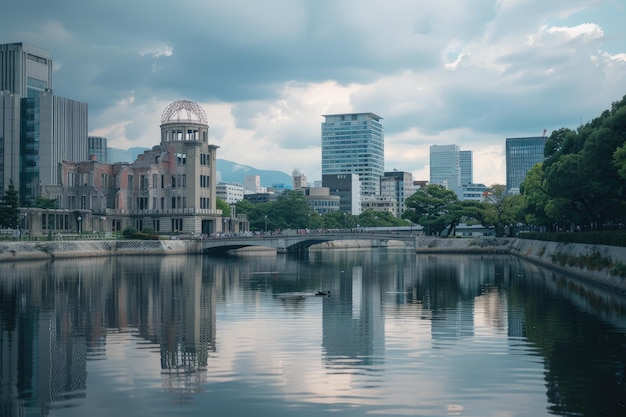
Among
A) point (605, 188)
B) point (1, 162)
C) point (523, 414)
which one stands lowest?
point (523, 414)

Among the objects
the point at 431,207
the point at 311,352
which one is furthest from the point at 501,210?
the point at 311,352

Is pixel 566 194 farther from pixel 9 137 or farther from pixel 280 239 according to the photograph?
pixel 9 137

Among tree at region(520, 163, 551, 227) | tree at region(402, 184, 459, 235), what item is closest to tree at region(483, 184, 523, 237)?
tree at region(402, 184, 459, 235)

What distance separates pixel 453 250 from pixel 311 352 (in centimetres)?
11831

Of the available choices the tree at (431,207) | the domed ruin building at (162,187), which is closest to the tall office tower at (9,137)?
the domed ruin building at (162,187)

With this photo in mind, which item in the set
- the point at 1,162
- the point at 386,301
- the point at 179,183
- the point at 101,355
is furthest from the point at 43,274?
the point at 1,162

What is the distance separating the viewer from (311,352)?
34562mm

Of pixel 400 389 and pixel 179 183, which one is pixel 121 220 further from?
pixel 400 389

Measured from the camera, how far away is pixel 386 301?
58031mm

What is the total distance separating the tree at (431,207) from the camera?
157m

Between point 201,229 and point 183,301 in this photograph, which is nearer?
point 183,301

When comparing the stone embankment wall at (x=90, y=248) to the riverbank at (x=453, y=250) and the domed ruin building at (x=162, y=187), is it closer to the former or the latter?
the riverbank at (x=453, y=250)

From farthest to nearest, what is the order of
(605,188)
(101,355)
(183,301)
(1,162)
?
(1,162) → (605,188) → (183,301) → (101,355)

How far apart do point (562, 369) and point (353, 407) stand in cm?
1089
